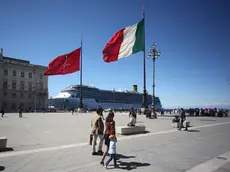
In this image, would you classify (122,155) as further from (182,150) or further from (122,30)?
(122,30)

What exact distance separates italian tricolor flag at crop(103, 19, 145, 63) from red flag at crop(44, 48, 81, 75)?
349 cm

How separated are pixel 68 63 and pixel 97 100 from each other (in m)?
75.4

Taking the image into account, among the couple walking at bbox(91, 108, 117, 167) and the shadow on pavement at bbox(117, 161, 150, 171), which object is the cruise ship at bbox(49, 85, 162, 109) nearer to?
the couple walking at bbox(91, 108, 117, 167)

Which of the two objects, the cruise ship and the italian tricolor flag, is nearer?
the italian tricolor flag

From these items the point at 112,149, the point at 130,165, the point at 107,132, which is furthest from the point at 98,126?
the point at 130,165

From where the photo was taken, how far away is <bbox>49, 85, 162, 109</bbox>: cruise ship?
283 feet

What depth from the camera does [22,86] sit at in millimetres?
65312

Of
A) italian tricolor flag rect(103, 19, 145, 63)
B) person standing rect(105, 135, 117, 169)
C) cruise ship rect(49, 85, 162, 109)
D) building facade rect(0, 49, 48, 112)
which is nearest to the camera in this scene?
person standing rect(105, 135, 117, 169)

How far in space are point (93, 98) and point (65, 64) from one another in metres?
73.8

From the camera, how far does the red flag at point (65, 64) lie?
19625 mm

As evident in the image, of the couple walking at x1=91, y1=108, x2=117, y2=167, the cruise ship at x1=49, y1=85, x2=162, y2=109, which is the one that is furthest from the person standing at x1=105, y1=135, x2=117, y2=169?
the cruise ship at x1=49, y1=85, x2=162, y2=109

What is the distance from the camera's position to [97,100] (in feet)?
311

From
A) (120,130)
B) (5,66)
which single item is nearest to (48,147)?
(120,130)

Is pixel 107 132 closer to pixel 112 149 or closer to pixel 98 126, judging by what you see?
pixel 112 149
